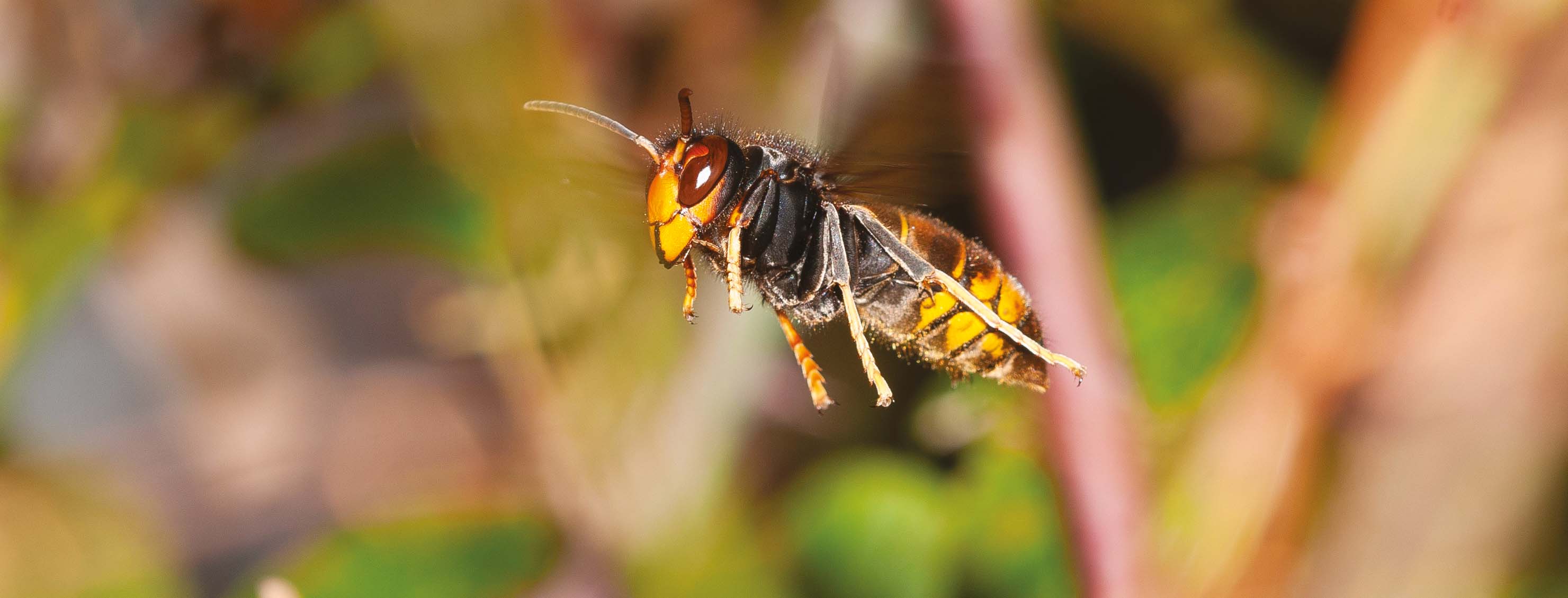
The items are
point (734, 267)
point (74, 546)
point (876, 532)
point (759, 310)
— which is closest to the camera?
point (734, 267)

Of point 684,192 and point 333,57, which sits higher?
point 333,57

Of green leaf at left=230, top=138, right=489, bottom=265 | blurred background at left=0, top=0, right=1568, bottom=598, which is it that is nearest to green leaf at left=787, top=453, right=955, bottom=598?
blurred background at left=0, top=0, right=1568, bottom=598

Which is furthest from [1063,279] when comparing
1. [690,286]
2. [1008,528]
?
[690,286]

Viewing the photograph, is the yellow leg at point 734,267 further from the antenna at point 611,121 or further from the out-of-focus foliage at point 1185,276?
the out-of-focus foliage at point 1185,276

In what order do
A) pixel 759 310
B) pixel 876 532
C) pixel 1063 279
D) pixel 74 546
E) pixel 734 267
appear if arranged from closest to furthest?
1. pixel 734 267
2. pixel 1063 279
3. pixel 876 532
4. pixel 759 310
5. pixel 74 546

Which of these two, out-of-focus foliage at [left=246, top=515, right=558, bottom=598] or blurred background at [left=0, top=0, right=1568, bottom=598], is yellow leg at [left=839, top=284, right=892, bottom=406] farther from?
out-of-focus foliage at [left=246, top=515, right=558, bottom=598]

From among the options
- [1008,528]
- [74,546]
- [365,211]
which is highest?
[365,211]

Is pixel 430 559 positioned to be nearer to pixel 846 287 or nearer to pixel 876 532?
pixel 876 532
